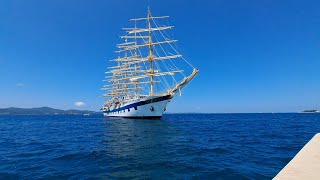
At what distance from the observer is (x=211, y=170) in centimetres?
1009

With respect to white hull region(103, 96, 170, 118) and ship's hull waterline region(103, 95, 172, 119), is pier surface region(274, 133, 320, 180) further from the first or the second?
white hull region(103, 96, 170, 118)

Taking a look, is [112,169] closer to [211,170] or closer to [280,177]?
[211,170]

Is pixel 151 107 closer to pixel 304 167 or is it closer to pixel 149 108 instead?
pixel 149 108

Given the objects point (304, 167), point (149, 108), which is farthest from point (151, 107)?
point (304, 167)

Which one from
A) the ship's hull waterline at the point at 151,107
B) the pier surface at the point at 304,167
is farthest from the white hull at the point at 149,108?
the pier surface at the point at 304,167

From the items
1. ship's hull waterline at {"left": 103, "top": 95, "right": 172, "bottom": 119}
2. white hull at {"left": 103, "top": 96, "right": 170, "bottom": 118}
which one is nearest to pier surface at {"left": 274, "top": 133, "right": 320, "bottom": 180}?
ship's hull waterline at {"left": 103, "top": 95, "right": 172, "bottom": 119}

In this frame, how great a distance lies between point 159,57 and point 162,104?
45.3 feet

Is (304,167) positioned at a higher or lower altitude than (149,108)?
lower

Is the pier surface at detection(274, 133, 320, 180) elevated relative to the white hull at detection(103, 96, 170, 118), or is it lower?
lower

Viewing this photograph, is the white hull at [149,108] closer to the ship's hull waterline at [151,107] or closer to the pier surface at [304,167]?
the ship's hull waterline at [151,107]

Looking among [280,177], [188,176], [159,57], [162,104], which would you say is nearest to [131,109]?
[162,104]

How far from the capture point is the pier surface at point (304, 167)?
363 cm

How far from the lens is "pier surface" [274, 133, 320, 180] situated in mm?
3626

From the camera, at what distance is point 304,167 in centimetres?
402
